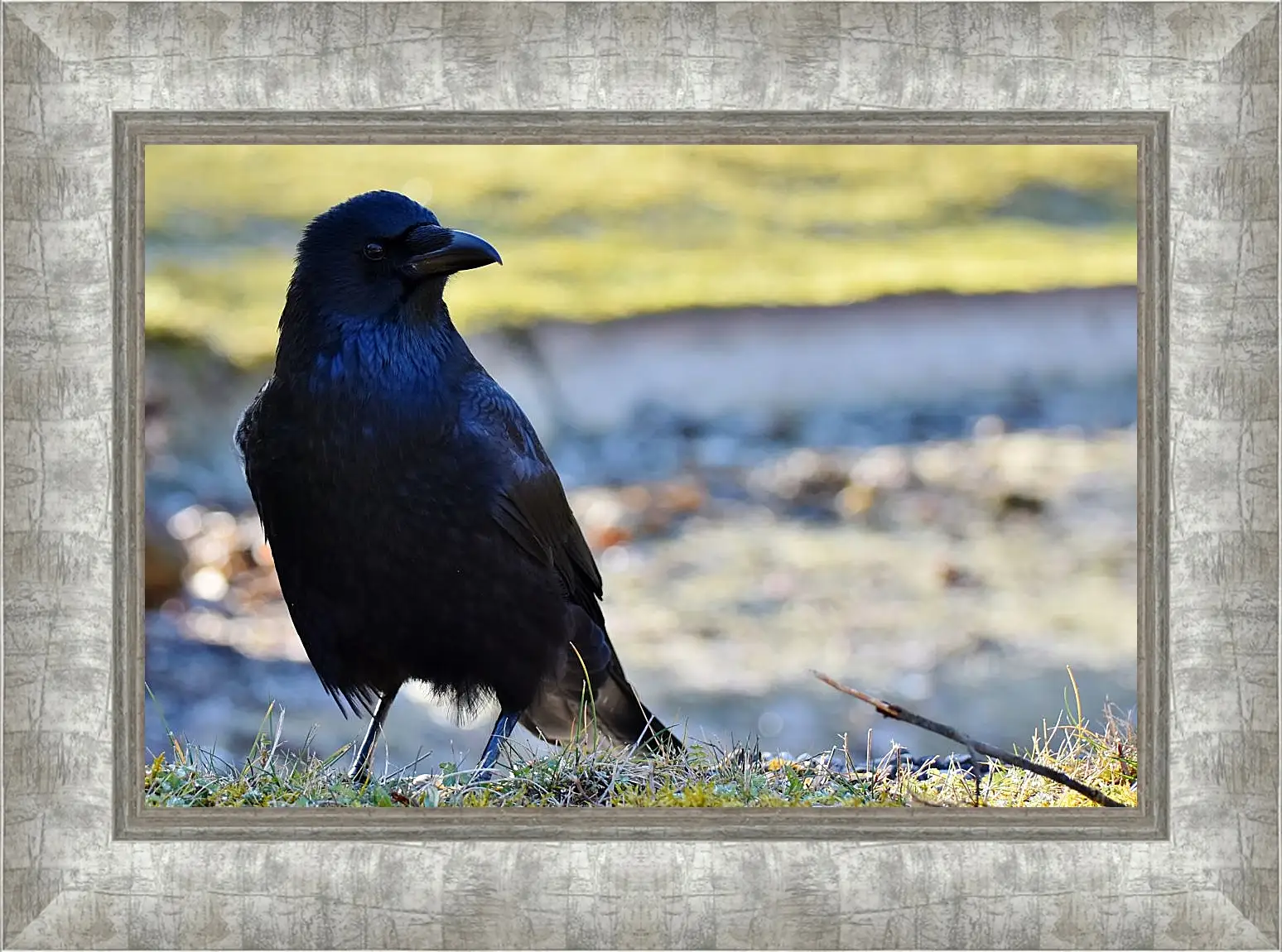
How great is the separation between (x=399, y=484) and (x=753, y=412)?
503 centimetres

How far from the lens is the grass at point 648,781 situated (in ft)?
13.3

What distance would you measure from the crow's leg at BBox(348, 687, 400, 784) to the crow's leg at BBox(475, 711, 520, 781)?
A: 37cm

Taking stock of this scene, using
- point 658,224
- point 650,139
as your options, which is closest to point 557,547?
point 650,139

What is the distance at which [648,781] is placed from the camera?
408 centimetres

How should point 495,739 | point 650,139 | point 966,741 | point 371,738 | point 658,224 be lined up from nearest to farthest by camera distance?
point 966,741, point 650,139, point 495,739, point 371,738, point 658,224

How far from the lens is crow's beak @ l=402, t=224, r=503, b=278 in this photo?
4.35 m

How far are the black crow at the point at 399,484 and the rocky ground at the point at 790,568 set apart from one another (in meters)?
2.43

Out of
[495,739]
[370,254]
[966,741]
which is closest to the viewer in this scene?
[966,741]

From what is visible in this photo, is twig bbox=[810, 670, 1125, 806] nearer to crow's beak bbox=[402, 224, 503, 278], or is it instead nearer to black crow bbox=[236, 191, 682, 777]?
black crow bbox=[236, 191, 682, 777]

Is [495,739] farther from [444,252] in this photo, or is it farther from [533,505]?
[444,252]

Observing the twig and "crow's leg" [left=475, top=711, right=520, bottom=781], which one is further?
"crow's leg" [left=475, top=711, right=520, bottom=781]

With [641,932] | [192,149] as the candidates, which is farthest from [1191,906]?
[192,149]

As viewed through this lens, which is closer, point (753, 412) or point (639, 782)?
point (639, 782)

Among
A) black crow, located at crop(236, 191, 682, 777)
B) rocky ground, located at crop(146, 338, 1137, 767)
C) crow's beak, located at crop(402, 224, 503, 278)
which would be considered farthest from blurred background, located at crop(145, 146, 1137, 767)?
crow's beak, located at crop(402, 224, 503, 278)
